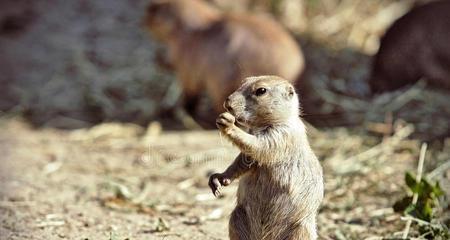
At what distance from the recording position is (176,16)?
768 centimetres

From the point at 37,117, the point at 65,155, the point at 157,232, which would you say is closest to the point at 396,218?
the point at 157,232

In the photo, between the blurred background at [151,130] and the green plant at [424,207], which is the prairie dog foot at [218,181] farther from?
the green plant at [424,207]

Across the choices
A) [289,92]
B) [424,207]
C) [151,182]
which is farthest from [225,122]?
[151,182]

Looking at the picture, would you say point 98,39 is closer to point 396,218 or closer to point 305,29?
point 305,29

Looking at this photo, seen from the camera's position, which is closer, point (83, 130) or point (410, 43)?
point (83, 130)

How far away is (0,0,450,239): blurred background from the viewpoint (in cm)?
490

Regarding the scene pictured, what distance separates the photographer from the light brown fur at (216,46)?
699cm

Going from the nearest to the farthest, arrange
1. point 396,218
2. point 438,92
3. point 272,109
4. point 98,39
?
1. point 272,109
2. point 396,218
3. point 438,92
4. point 98,39

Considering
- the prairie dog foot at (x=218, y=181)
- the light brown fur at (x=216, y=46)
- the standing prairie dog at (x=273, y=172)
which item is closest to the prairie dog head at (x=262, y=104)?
the standing prairie dog at (x=273, y=172)

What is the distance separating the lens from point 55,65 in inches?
342

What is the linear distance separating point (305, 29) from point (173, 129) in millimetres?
2800

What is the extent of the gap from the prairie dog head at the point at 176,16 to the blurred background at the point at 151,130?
2.19 feet

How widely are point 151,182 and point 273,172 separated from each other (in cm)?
241

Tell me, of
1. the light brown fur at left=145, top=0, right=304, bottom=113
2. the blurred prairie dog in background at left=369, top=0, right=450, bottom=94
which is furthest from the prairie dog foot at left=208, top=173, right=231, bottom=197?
the blurred prairie dog in background at left=369, top=0, right=450, bottom=94
